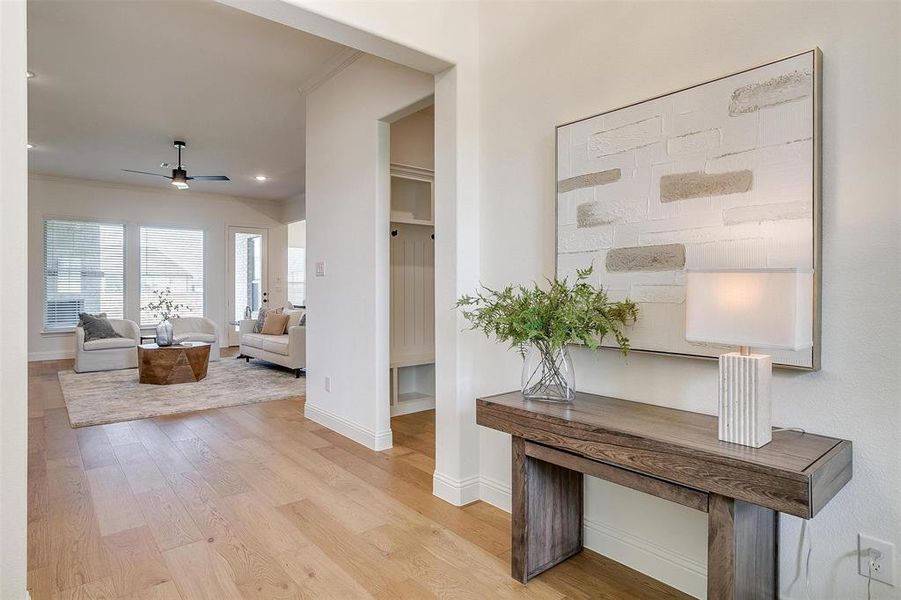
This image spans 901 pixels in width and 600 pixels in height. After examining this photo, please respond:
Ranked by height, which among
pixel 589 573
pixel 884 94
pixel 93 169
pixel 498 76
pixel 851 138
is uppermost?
pixel 93 169

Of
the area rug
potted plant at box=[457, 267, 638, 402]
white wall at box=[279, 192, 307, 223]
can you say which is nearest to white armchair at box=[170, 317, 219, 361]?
the area rug

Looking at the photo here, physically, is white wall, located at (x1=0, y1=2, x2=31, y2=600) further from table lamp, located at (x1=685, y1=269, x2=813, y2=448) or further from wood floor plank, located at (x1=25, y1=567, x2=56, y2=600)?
table lamp, located at (x1=685, y1=269, x2=813, y2=448)

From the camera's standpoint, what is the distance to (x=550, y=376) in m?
2.03

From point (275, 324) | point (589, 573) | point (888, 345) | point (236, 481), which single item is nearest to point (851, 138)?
point (888, 345)

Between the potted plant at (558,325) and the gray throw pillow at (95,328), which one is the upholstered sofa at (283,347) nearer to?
the gray throw pillow at (95,328)

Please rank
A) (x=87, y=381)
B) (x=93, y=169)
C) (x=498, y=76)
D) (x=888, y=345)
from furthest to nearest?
1. (x=93, y=169)
2. (x=87, y=381)
3. (x=498, y=76)
4. (x=888, y=345)

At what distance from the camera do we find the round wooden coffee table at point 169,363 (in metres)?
5.73

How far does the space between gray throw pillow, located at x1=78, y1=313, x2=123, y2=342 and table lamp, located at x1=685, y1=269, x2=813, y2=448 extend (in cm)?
761

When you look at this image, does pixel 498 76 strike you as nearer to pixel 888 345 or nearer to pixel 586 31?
pixel 586 31

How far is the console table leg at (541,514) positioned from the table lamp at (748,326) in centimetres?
76

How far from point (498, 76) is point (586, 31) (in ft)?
1.80

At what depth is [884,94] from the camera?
142 centimetres

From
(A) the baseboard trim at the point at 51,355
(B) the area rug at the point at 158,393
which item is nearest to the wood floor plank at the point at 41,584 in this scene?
(B) the area rug at the point at 158,393

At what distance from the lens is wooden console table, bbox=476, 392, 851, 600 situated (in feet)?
4.23
